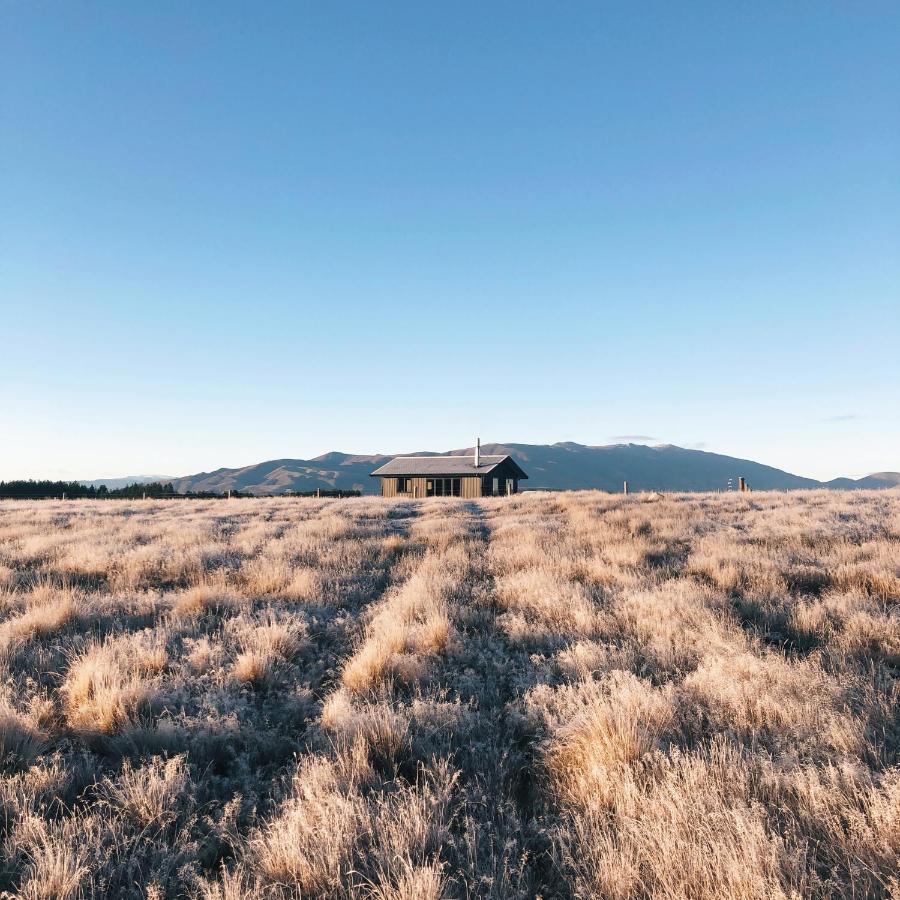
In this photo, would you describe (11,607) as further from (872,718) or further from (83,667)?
(872,718)

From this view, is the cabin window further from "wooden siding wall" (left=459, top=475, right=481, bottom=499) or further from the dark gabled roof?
the dark gabled roof

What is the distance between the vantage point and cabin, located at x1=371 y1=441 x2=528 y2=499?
4597cm

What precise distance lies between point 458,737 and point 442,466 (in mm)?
43824

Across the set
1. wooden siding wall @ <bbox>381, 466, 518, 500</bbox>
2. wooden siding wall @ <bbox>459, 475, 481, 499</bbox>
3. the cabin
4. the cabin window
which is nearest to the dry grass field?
wooden siding wall @ <bbox>459, 475, 481, 499</bbox>

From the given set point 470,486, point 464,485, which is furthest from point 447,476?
point 470,486

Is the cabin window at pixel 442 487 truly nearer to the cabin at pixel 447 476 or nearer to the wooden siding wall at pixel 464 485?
the cabin at pixel 447 476

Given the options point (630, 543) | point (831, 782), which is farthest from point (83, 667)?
point (630, 543)

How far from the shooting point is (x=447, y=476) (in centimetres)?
4653

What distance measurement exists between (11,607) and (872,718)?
31.8ft

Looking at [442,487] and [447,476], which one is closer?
[447,476]

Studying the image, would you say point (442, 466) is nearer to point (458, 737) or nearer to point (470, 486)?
point (470, 486)

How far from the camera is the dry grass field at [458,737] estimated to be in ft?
8.23

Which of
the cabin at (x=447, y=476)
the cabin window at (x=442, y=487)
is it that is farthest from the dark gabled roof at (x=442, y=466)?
the cabin window at (x=442, y=487)

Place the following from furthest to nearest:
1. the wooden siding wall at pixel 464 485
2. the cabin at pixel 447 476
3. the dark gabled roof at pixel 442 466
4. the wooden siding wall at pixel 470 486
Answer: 1. the dark gabled roof at pixel 442 466
2. the cabin at pixel 447 476
3. the wooden siding wall at pixel 464 485
4. the wooden siding wall at pixel 470 486
